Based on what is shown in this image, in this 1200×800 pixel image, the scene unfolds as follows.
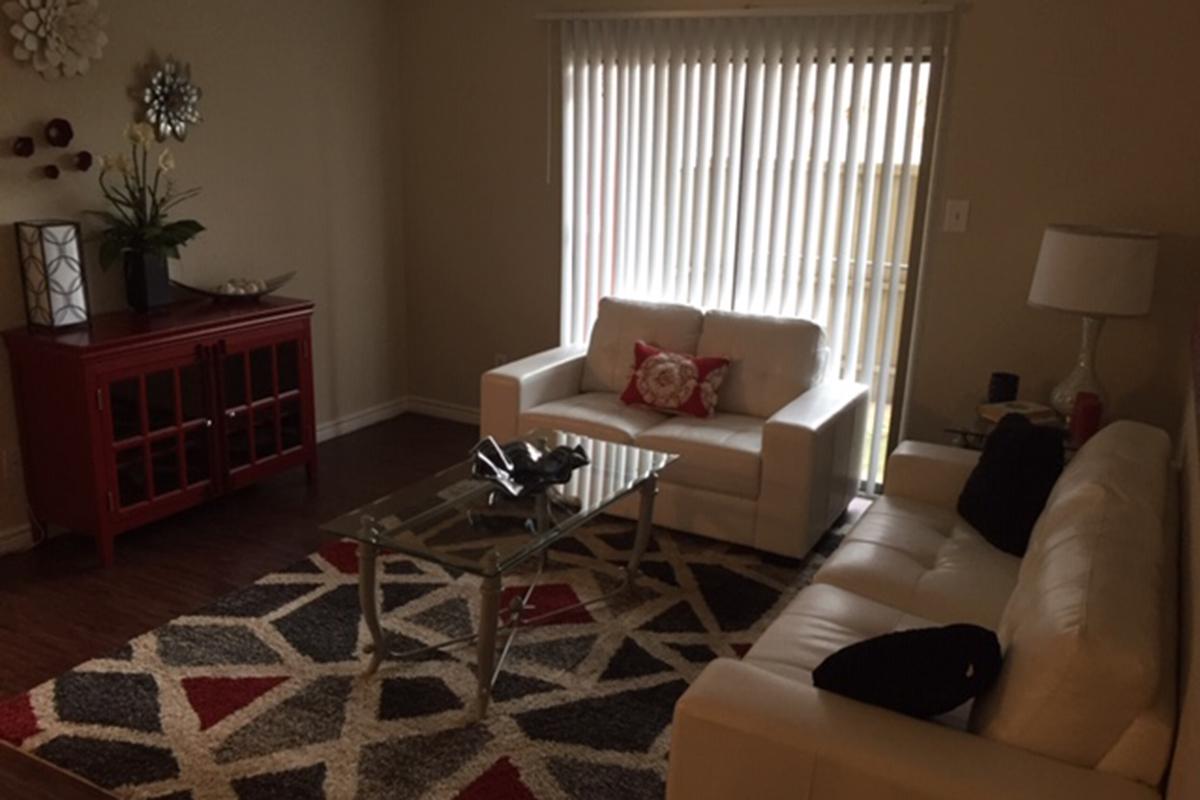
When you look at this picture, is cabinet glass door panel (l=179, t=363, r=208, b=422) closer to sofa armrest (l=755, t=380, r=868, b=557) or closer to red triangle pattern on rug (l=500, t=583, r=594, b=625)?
red triangle pattern on rug (l=500, t=583, r=594, b=625)

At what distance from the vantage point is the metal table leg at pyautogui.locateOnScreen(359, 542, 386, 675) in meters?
2.64

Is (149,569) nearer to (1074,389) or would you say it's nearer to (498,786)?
(498,786)

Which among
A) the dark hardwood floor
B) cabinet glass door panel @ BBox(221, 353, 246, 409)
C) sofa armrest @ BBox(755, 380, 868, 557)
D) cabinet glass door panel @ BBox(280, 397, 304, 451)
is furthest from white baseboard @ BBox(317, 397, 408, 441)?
sofa armrest @ BBox(755, 380, 868, 557)

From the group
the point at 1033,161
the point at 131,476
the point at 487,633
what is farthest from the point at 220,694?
the point at 1033,161

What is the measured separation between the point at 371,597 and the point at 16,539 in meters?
1.76

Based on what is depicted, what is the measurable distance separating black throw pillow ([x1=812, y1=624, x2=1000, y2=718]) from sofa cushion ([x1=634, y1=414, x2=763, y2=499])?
1863 mm

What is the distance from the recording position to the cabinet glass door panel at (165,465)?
3.60 meters

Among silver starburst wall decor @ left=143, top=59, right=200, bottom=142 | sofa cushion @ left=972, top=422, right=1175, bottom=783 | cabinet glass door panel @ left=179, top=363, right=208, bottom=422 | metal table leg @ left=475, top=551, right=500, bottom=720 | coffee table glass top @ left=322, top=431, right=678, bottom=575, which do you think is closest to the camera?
sofa cushion @ left=972, top=422, right=1175, bottom=783

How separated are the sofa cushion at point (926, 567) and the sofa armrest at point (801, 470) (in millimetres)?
435

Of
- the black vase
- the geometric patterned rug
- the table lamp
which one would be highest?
the table lamp

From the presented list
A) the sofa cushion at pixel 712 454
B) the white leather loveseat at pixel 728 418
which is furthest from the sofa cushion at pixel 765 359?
the sofa cushion at pixel 712 454

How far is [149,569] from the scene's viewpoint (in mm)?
3451

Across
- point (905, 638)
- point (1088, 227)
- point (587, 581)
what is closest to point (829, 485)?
point (587, 581)

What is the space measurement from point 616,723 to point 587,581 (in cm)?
88
